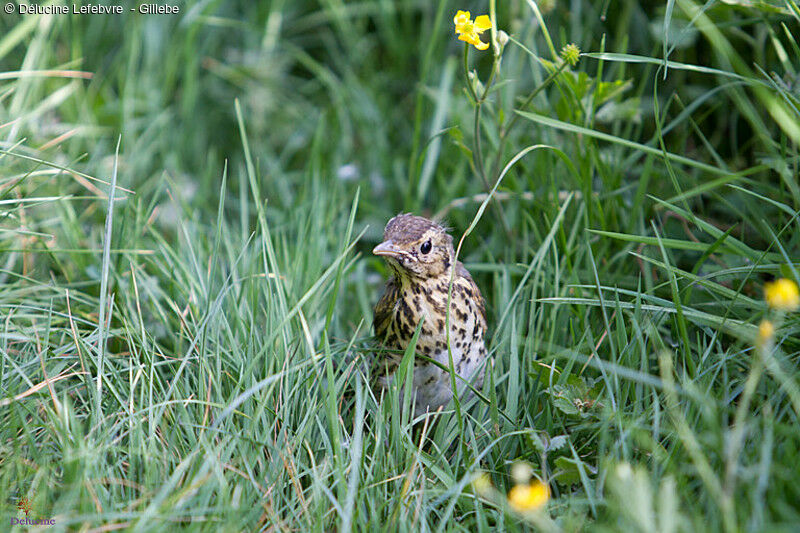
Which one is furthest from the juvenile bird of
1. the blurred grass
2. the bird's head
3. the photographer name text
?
the photographer name text

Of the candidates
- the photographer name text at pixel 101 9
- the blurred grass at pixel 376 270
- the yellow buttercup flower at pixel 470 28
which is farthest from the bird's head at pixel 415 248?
the photographer name text at pixel 101 9

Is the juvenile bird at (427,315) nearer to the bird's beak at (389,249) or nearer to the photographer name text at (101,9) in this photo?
the bird's beak at (389,249)

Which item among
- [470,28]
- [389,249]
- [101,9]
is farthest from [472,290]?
[101,9]

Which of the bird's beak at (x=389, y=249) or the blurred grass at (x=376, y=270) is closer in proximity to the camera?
the blurred grass at (x=376, y=270)

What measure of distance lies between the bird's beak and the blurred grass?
0.19 m

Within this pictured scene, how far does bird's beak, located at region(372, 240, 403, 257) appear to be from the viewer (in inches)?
118

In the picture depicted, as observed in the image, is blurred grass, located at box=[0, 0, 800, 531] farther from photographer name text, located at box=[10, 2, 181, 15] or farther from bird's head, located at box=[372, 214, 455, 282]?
bird's head, located at box=[372, 214, 455, 282]

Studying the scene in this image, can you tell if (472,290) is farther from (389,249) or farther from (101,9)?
(101,9)

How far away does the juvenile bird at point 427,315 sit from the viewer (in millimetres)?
3123

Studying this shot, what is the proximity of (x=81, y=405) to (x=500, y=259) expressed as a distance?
2203mm

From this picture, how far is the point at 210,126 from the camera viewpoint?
560cm

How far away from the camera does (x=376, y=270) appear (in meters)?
4.57

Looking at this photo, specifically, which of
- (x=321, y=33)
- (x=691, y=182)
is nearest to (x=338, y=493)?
(x=691, y=182)

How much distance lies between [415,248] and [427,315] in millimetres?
293
